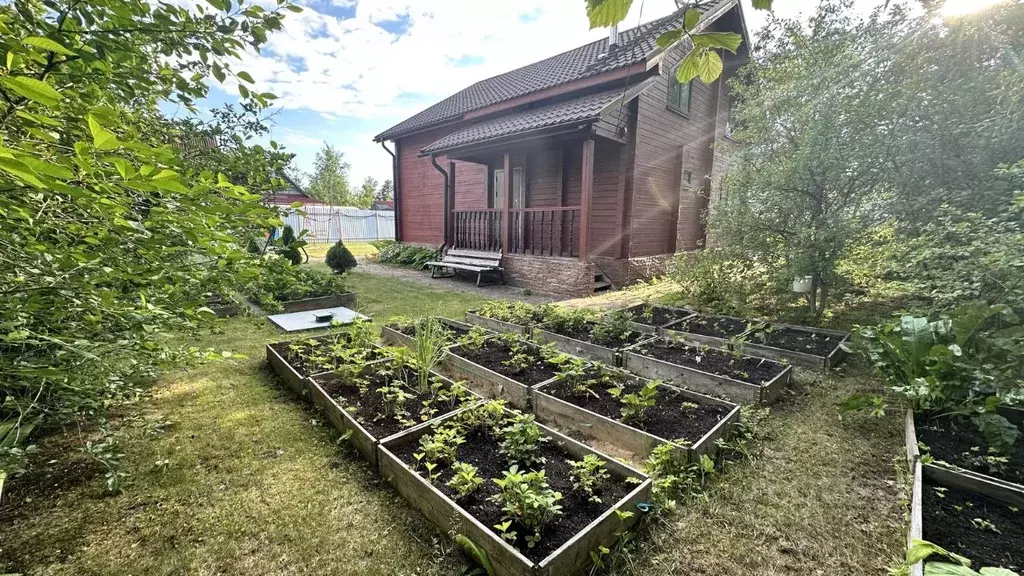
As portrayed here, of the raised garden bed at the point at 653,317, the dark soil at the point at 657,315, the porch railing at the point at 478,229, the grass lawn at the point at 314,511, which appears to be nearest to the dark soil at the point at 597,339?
the raised garden bed at the point at 653,317

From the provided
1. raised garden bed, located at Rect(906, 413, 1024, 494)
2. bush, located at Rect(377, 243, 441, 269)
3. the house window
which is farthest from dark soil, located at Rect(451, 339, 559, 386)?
the house window

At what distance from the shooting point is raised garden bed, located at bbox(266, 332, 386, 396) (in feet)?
9.98

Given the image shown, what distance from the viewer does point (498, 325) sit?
462 centimetres

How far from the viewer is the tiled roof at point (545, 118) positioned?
6.92 m

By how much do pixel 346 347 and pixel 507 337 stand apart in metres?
1.37

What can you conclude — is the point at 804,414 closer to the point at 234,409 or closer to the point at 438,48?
the point at 234,409

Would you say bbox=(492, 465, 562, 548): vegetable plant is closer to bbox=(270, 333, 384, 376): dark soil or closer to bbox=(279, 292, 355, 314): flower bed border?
bbox=(270, 333, 384, 376): dark soil

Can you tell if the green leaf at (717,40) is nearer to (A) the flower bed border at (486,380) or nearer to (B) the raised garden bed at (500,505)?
(B) the raised garden bed at (500,505)

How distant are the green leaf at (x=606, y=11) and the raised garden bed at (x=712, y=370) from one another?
2.71 meters

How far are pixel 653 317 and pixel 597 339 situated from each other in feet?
3.82

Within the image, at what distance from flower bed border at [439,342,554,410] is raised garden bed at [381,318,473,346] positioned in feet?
1.36

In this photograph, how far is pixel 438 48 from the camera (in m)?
4.10

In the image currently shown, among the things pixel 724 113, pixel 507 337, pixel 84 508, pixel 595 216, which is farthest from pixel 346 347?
pixel 724 113

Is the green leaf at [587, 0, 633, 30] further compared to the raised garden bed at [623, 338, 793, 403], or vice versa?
the raised garden bed at [623, 338, 793, 403]
